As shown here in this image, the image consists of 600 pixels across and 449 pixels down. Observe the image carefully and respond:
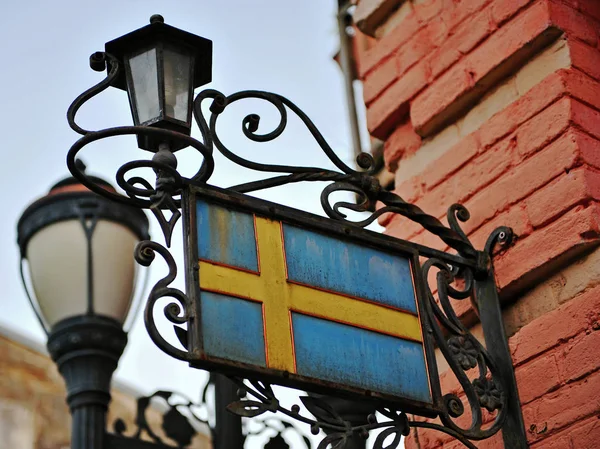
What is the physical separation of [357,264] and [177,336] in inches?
24.1

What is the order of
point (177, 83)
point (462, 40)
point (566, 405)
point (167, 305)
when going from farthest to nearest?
point (462, 40), point (566, 405), point (177, 83), point (167, 305)

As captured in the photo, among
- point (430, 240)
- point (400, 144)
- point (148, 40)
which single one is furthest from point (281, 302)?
point (400, 144)

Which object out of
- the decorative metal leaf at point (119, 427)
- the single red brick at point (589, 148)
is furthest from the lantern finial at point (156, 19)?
the decorative metal leaf at point (119, 427)

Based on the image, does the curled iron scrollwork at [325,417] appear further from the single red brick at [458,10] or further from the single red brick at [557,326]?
the single red brick at [458,10]

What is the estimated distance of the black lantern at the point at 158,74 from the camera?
3.23m

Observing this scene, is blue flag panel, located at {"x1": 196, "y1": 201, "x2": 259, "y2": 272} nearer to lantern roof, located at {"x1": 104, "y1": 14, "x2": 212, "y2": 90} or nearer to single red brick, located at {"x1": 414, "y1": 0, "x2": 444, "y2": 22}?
lantern roof, located at {"x1": 104, "y1": 14, "x2": 212, "y2": 90}

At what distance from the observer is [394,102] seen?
4.46 m

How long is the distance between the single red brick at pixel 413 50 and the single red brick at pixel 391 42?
0.03m

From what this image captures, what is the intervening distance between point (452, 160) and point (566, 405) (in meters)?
0.99

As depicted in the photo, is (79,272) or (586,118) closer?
(586,118)

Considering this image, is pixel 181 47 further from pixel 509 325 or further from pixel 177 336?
pixel 509 325

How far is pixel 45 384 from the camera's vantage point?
1420cm

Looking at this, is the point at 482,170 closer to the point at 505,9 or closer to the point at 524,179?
the point at 524,179

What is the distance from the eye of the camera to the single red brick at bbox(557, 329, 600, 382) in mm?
3410
